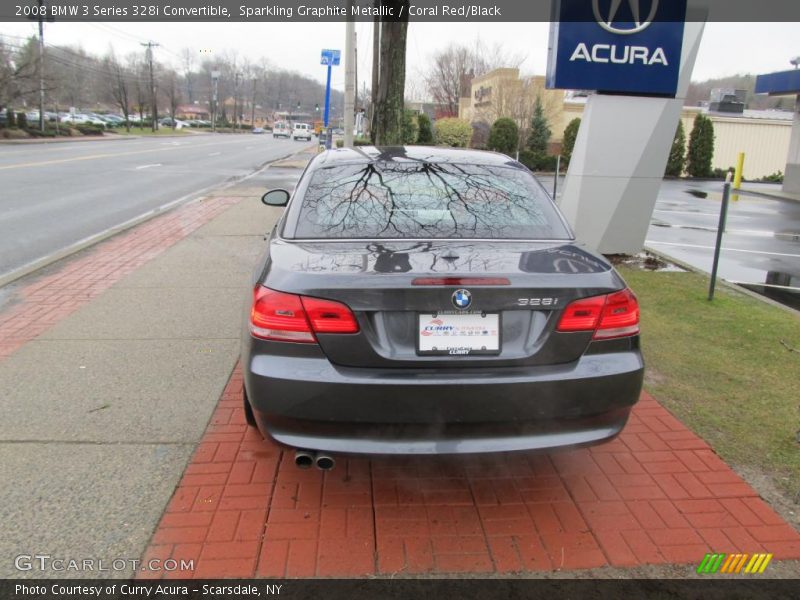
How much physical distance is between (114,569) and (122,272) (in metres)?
5.39

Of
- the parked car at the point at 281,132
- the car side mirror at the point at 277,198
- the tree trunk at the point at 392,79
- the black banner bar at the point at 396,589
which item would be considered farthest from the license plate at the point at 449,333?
the parked car at the point at 281,132

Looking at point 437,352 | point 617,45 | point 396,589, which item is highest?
point 617,45

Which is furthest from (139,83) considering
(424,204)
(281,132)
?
(424,204)

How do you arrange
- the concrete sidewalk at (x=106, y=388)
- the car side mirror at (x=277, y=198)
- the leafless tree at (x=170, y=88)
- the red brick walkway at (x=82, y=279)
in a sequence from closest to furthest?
the concrete sidewalk at (x=106, y=388) → the car side mirror at (x=277, y=198) → the red brick walkway at (x=82, y=279) → the leafless tree at (x=170, y=88)

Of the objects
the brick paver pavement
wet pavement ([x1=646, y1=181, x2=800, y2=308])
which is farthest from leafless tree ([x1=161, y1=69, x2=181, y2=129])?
the brick paver pavement

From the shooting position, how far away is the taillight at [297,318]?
266cm

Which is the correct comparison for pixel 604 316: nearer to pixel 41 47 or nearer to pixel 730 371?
pixel 730 371

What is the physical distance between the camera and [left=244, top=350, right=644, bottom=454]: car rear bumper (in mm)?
2645

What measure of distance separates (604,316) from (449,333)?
2.36 feet

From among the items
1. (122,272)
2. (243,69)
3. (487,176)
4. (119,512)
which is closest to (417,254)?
(487,176)

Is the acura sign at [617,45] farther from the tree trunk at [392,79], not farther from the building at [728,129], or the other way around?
the building at [728,129]

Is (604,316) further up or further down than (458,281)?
further down

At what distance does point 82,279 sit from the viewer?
276 inches

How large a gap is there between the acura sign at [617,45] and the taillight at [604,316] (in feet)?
19.7
